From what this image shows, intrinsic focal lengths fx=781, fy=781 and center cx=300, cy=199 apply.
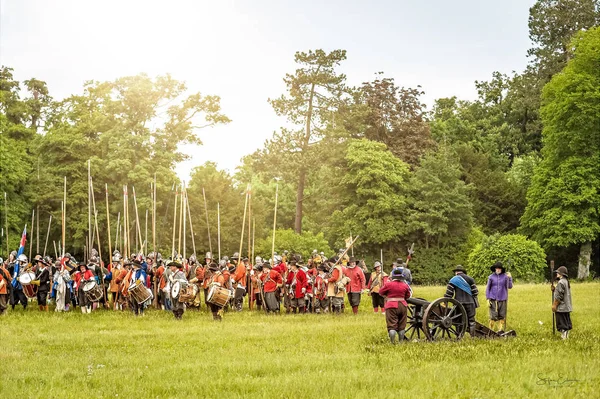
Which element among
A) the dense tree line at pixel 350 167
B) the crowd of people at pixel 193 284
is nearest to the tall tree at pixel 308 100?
the dense tree line at pixel 350 167

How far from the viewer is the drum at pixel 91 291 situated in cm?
2681

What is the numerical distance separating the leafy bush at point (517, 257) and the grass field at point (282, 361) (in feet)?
75.6

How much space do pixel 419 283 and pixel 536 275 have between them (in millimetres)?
11305

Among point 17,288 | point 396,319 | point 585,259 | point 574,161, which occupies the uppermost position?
point 574,161

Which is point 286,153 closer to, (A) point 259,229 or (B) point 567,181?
(A) point 259,229

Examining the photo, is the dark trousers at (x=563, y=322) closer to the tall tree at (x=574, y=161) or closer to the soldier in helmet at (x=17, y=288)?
the soldier in helmet at (x=17, y=288)

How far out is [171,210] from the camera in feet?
183

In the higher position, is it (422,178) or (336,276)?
(422,178)

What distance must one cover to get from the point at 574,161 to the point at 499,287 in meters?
31.2

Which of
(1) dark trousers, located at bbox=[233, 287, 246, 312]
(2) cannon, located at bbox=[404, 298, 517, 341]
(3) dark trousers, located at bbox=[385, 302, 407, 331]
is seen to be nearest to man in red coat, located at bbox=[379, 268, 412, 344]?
(3) dark trousers, located at bbox=[385, 302, 407, 331]

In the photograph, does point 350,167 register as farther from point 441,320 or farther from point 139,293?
point 441,320

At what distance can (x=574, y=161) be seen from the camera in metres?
48.3

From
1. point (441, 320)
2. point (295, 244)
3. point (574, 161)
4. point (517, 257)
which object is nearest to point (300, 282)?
point (441, 320)

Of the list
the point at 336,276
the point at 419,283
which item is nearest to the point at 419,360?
the point at 336,276
